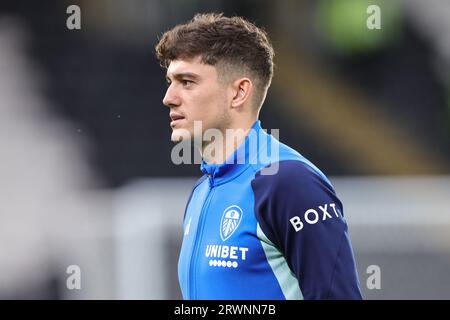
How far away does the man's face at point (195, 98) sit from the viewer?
2.61 meters

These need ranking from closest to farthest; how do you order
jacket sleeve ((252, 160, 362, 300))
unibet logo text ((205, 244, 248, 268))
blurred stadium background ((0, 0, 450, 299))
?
jacket sleeve ((252, 160, 362, 300)), unibet logo text ((205, 244, 248, 268)), blurred stadium background ((0, 0, 450, 299))

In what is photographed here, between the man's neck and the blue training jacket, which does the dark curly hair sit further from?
the blue training jacket

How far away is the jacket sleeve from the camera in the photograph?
88.0 inches

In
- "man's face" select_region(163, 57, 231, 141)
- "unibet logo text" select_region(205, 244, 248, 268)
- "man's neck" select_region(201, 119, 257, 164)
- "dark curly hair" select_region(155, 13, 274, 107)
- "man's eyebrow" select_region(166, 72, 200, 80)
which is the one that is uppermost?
"dark curly hair" select_region(155, 13, 274, 107)

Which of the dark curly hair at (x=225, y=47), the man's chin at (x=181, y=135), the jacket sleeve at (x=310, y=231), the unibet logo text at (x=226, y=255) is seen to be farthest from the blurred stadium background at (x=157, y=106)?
the jacket sleeve at (x=310, y=231)

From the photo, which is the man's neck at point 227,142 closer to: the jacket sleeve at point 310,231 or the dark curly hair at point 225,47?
the dark curly hair at point 225,47

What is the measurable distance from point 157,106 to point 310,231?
511 cm

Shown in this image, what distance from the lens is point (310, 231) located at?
2248 millimetres

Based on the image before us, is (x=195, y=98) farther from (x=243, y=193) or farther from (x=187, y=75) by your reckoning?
(x=243, y=193)

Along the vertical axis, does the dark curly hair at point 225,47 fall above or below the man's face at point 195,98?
above

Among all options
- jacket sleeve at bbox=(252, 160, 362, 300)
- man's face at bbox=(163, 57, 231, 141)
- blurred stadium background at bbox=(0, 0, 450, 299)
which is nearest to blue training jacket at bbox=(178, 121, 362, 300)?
jacket sleeve at bbox=(252, 160, 362, 300)

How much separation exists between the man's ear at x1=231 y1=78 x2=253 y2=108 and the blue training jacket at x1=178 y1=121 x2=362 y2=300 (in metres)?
0.16

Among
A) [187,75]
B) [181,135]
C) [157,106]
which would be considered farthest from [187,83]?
[157,106]

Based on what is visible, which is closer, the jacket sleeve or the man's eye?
the jacket sleeve
